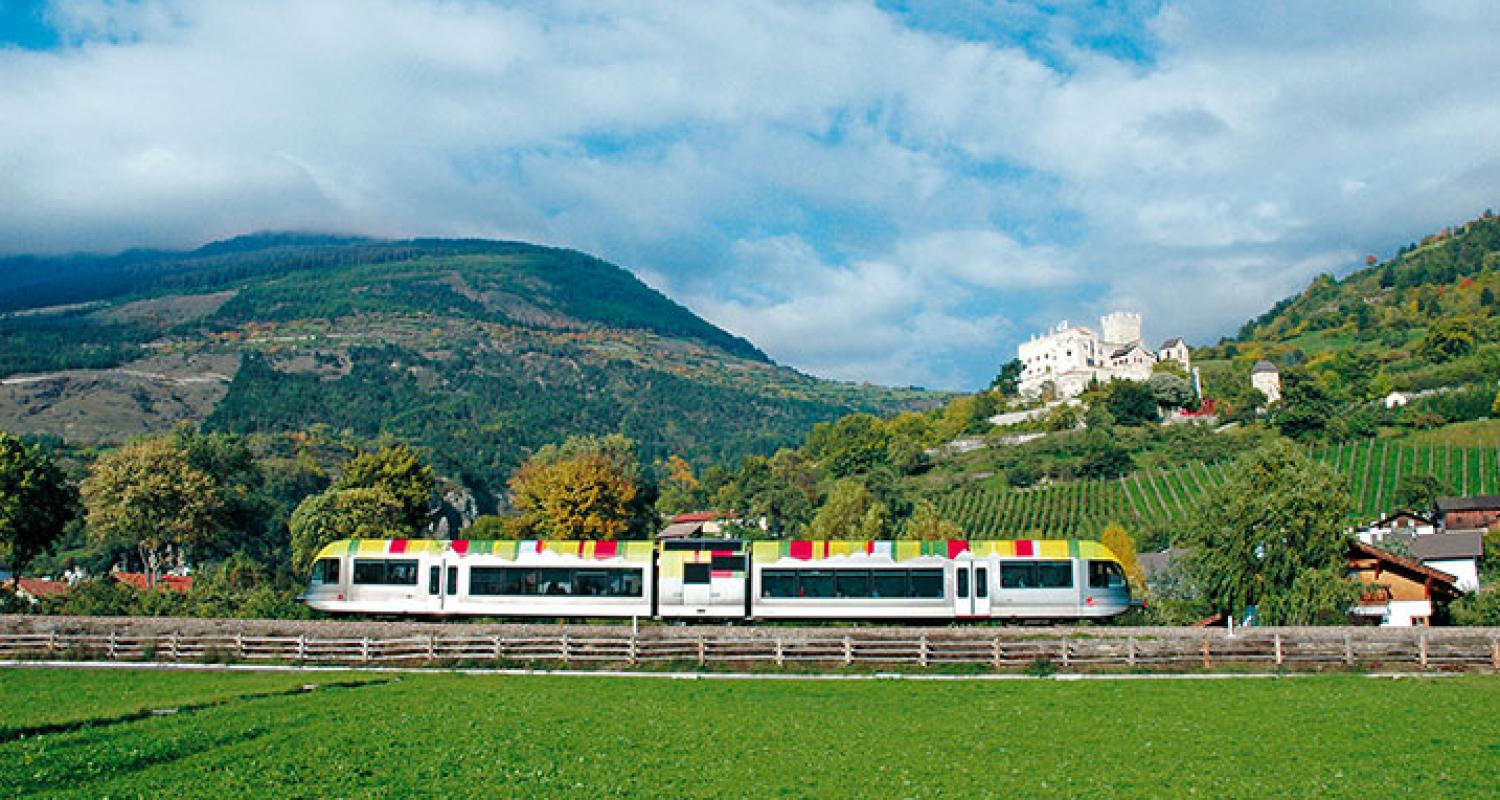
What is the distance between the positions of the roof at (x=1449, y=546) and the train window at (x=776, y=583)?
43.1m

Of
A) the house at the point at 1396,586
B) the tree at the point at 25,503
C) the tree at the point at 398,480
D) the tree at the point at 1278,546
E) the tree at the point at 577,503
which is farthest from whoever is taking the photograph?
the tree at the point at 398,480

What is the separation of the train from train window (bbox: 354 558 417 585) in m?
0.03

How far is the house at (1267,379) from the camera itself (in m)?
165

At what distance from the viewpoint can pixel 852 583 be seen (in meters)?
36.0

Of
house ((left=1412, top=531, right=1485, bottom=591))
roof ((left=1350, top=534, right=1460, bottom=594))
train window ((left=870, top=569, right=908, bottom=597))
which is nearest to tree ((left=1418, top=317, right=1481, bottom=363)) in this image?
house ((left=1412, top=531, right=1485, bottom=591))

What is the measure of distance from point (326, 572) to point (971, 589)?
21.6m

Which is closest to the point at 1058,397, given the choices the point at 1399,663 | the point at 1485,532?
the point at 1485,532

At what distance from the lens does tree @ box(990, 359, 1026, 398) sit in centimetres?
19100

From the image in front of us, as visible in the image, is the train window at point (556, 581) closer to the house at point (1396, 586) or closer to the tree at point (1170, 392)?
the house at point (1396, 586)

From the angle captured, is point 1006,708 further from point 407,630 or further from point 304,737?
point 407,630

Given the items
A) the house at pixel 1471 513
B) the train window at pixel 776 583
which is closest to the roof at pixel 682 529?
the house at pixel 1471 513

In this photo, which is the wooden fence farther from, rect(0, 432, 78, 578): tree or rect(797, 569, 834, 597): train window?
rect(0, 432, 78, 578): tree

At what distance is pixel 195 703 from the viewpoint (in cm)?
2250

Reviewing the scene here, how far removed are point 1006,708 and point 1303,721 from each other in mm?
5114
